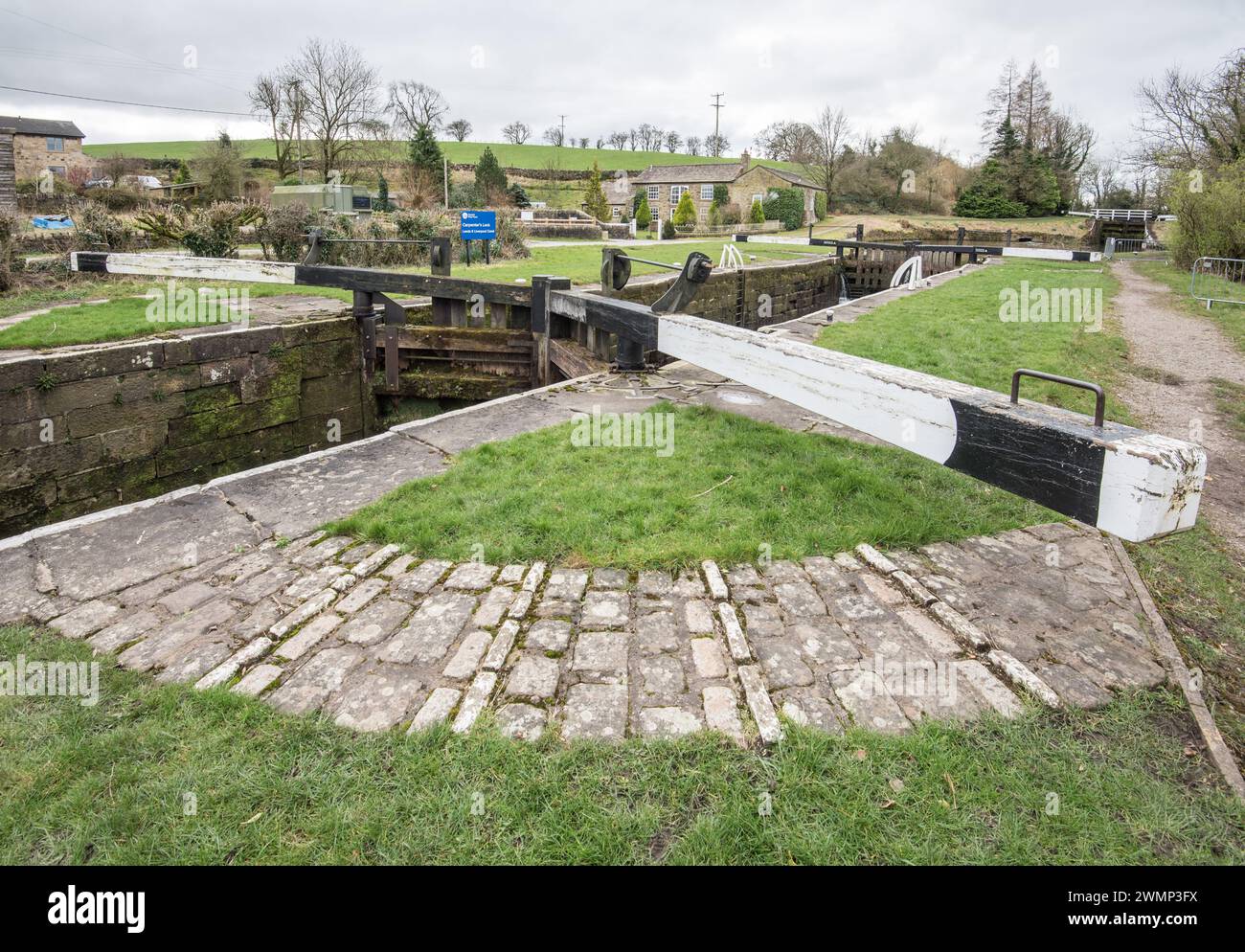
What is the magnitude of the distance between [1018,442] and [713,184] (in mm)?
49246

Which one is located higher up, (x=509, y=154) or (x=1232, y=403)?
(x=509, y=154)

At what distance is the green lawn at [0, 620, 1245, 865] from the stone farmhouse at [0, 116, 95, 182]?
194ft

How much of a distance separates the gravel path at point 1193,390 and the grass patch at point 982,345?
0.34 meters

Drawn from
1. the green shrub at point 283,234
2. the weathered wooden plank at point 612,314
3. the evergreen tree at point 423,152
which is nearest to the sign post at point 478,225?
the green shrub at point 283,234

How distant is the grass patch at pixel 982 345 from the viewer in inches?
284

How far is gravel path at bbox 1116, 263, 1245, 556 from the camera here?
195 inches

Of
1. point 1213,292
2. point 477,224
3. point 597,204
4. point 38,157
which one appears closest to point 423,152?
point 597,204

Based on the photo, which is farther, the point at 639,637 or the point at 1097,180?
the point at 1097,180

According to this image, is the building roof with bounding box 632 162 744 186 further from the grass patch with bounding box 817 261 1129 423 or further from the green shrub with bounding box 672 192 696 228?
the grass patch with bounding box 817 261 1129 423

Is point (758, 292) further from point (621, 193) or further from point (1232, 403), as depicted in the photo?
point (621, 193)

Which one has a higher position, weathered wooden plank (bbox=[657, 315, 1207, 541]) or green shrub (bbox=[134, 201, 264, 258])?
green shrub (bbox=[134, 201, 264, 258])

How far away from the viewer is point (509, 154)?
72.2 m

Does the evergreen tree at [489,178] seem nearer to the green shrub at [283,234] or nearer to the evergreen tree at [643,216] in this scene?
the evergreen tree at [643,216]

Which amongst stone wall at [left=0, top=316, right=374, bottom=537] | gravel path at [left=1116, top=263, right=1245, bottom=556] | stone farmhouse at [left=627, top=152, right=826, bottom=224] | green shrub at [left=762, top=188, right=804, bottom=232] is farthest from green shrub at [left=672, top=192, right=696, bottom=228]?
stone wall at [left=0, top=316, right=374, bottom=537]
